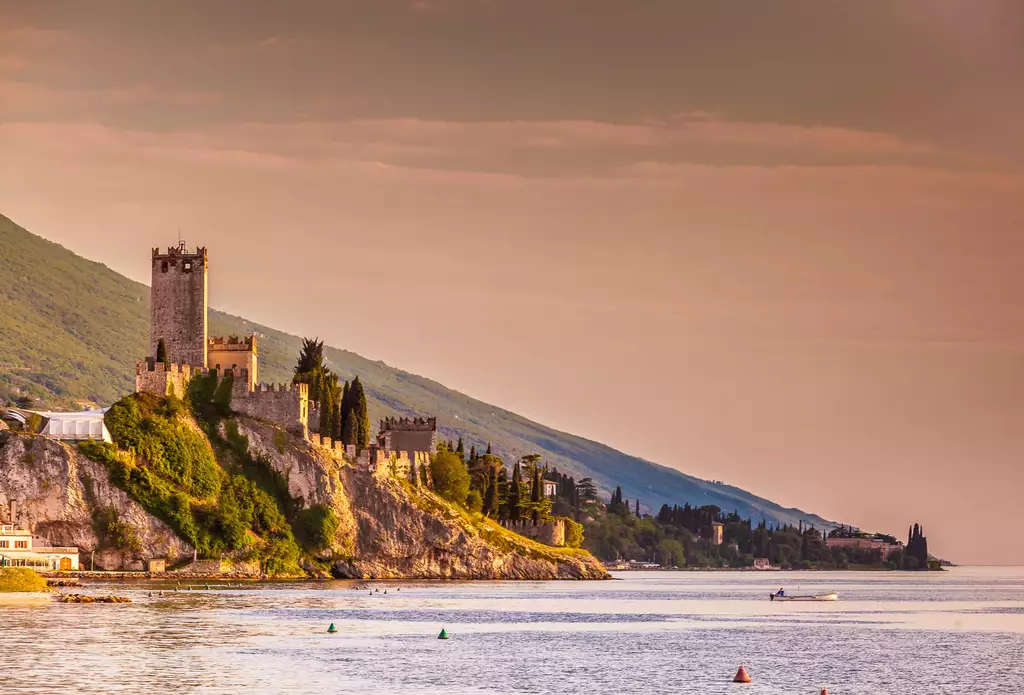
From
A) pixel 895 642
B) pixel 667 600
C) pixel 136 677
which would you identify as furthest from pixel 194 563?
pixel 136 677

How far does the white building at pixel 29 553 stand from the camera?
6511 inches

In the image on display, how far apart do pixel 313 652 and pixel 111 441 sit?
10394 cm

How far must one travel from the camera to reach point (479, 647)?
98.6 metres

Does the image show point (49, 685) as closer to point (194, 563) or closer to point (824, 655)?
point (824, 655)

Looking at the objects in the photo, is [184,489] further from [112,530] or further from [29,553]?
[29,553]

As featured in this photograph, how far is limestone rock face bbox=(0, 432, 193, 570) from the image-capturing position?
176m

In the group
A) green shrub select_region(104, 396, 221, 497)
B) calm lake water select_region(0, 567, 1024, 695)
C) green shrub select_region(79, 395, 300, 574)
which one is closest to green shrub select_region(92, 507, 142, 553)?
green shrub select_region(79, 395, 300, 574)

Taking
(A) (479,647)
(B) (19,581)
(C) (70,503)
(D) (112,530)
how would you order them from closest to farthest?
1. (A) (479,647)
2. (B) (19,581)
3. (C) (70,503)
4. (D) (112,530)

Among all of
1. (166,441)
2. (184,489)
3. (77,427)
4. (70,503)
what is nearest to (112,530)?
(70,503)

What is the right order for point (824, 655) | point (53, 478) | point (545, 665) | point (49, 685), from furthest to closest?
point (53, 478) → point (824, 655) → point (545, 665) → point (49, 685)

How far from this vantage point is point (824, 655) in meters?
97.9

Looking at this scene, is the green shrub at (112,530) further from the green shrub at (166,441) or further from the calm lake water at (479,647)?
the calm lake water at (479,647)

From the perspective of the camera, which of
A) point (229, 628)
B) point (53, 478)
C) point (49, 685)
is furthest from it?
point (53, 478)

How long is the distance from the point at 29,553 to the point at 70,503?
1078 cm
